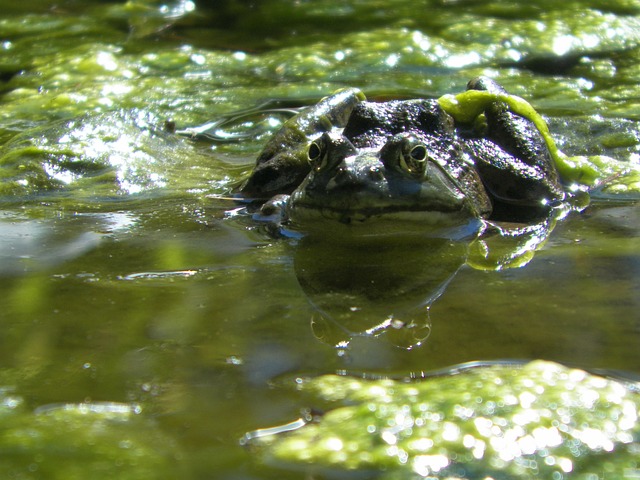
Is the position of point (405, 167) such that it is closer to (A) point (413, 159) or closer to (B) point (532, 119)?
(A) point (413, 159)

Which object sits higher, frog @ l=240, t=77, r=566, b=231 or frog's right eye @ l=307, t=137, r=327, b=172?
frog's right eye @ l=307, t=137, r=327, b=172

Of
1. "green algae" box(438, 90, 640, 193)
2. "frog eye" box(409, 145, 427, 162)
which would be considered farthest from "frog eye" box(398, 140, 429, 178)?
"green algae" box(438, 90, 640, 193)

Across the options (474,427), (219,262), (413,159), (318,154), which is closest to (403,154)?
(413,159)

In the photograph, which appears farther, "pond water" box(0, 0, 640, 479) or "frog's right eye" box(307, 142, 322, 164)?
"frog's right eye" box(307, 142, 322, 164)

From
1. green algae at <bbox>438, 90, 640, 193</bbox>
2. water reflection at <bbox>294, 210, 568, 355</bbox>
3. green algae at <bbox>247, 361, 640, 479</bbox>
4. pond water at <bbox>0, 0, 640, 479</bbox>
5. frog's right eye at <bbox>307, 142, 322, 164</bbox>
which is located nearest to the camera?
green algae at <bbox>247, 361, 640, 479</bbox>

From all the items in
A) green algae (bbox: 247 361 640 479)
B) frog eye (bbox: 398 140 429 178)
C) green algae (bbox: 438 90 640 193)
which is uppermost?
green algae (bbox: 247 361 640 479)

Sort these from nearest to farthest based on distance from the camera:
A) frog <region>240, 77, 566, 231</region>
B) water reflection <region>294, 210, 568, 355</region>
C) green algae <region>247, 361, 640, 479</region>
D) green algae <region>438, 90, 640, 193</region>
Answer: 1. green algae <region>247, 361, 640, 479</region>
2. water reflection <region>294, 210, 568, 355</region>
3. frog <region>240, 77, 566, 231</region>
4. green algae <region>438, 90, 640, 193</region>

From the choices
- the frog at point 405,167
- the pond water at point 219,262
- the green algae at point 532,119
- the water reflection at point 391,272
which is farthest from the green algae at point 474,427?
the green algae at point 532,119

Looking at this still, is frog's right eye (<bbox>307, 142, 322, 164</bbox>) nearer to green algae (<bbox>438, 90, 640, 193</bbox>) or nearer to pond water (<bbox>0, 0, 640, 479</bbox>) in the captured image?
pond water (<bbox>0, 0, 640, 479</bbox>)
